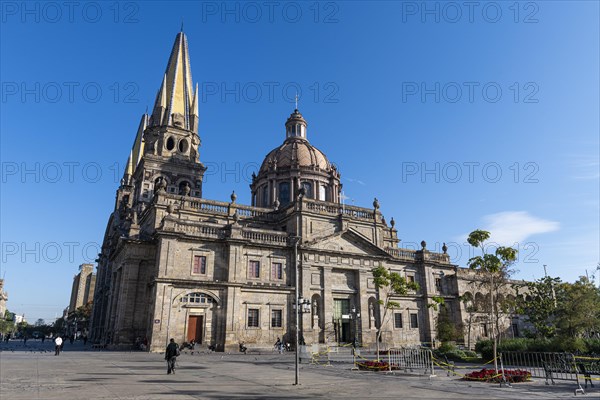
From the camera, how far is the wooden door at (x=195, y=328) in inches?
1303

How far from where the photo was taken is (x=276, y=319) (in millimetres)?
36719

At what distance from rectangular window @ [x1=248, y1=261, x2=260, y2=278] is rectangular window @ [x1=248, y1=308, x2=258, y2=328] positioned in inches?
117

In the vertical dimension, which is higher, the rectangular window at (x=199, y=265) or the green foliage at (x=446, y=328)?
the rectangular window at (x=199, y=265)

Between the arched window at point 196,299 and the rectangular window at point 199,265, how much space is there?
6.32ft

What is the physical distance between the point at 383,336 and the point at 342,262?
826 cm

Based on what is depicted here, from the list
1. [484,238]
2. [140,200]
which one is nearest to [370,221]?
[484,238]

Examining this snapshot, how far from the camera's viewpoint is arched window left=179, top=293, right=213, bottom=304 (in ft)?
109

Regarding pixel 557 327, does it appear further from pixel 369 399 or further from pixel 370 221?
pixel 369 399

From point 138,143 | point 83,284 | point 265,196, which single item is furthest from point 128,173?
point 83,284

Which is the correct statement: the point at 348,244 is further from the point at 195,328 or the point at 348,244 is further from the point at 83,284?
the point at 83,284

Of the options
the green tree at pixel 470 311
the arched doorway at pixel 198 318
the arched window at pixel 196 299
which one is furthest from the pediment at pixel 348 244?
the arched doorway at pixel 198 318

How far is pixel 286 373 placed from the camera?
1792 cm

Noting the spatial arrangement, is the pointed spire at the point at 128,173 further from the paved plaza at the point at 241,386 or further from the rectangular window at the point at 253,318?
the paved plaza at the point at 241,386

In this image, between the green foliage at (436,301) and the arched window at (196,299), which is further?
the arched window at (196,299)
